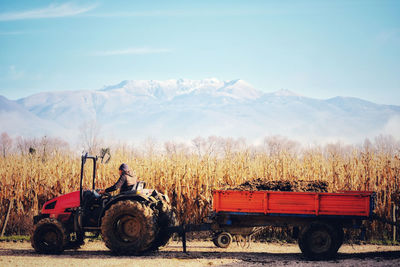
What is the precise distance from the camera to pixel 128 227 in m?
11.0

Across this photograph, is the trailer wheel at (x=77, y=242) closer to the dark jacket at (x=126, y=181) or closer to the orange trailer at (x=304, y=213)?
the dark jacket at (x=126, y=181)

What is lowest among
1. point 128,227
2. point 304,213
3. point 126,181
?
point 128,227

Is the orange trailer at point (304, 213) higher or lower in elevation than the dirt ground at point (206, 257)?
higher

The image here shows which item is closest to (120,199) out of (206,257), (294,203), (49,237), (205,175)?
(49,237)

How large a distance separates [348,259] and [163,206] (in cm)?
411

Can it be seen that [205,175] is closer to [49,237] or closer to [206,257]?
[206,257]

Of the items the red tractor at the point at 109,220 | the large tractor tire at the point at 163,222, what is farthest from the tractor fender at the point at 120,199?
the large tractor tire at the point at 163,222

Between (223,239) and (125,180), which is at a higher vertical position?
(125,180)

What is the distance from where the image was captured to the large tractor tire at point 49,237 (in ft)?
36.4

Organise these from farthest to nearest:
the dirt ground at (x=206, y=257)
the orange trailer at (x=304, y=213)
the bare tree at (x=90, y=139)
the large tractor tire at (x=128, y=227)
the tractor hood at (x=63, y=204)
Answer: the bare tree at (x=90, y=139), the tractor hood at (x=63, y=204), the large tractor tire at (x=128, y=227), the orange trailer at (x=304, y=213), the dirt ground at (x=206, y=257)

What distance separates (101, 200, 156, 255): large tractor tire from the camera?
35.2 feet

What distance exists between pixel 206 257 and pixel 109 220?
2.23m

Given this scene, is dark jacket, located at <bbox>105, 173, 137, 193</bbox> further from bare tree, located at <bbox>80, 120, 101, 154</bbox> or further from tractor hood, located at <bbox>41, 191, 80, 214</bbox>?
bare tree, located at <bbox>80, 120, 101, 154</bbox>

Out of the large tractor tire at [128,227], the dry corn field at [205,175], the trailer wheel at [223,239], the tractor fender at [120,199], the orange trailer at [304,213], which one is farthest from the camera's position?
the dry corn field at [205,175]
